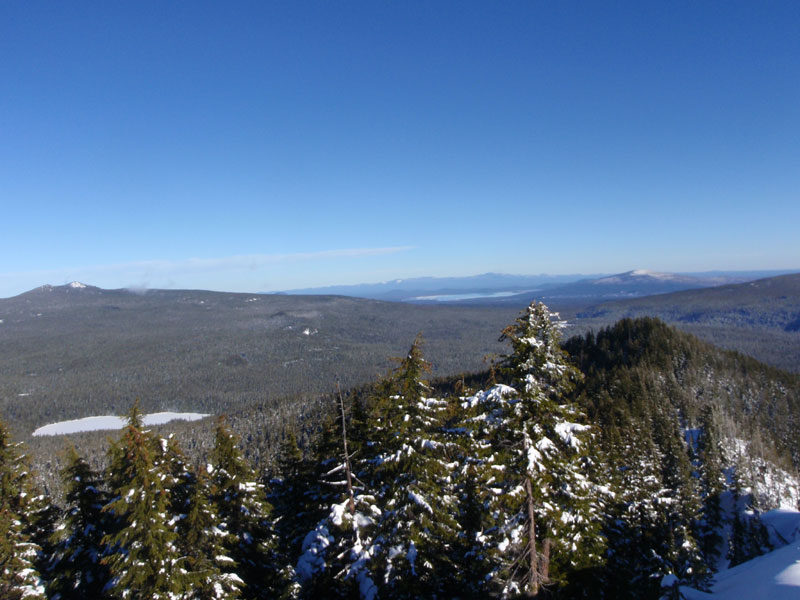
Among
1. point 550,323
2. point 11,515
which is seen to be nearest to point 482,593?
point 550,323

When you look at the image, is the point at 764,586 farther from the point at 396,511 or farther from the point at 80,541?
the point at 80,541

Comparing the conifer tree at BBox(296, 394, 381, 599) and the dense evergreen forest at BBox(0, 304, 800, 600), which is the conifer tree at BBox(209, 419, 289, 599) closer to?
the dense evergreen forest at BBox(0, 304, 800, 600)

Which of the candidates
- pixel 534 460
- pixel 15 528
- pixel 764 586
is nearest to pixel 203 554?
pixel 15 528

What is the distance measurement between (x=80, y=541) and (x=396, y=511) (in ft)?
54.8

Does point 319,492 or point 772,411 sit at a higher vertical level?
point 319,492

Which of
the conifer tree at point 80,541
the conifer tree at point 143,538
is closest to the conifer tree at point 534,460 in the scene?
the conifer tree at point 143,538

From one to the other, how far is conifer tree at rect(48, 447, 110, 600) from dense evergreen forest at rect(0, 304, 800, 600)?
8 cm

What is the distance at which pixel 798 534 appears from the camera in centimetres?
4169

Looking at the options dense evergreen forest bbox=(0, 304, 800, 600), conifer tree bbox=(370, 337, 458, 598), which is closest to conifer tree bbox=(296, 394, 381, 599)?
dense evergreen forest bbox=(0, 304, 800, 600)

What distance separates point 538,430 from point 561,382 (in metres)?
1.63

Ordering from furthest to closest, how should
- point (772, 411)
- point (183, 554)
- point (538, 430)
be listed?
point (772, 411), point (183, 554), point (538, 430)

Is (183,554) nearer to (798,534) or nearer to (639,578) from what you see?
(639,578)

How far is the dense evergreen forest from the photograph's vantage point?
1311 cm

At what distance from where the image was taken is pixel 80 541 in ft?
68.8
